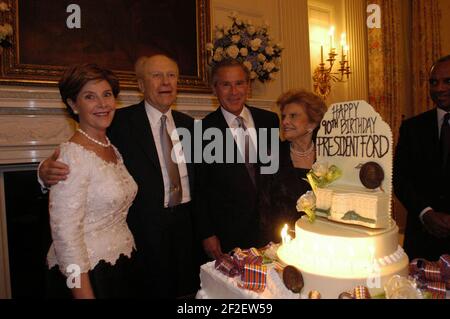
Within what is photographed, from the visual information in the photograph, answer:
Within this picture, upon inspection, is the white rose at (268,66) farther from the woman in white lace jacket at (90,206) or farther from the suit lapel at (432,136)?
the woman in white lace jacket at (90,206)

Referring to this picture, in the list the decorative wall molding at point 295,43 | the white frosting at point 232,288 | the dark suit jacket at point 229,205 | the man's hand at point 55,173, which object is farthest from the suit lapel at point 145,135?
the decorative wall molding at point 295,43

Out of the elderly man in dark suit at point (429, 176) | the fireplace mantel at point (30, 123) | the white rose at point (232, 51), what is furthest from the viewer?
the white rose at point (232, 51)

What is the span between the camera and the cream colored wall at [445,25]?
674cm

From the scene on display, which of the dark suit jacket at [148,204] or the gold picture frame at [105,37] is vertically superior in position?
the gold picture frame at [105,37]

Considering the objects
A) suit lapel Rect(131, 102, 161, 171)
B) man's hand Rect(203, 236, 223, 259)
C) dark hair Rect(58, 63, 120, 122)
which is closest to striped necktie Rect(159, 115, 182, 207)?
suit lapel Rect(131, 102, 161, 171)

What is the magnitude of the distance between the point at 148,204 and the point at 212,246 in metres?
0.64

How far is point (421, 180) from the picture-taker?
277 cm

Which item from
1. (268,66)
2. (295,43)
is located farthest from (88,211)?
(295,43)

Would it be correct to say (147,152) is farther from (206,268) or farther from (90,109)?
(206,268)

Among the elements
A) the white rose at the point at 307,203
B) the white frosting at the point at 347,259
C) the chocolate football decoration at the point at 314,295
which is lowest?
the chocolate football decoration at the point at 314,295

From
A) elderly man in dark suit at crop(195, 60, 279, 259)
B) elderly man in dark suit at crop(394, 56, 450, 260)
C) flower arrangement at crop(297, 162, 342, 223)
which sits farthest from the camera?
elderly man in dark suit at crop(195, 60, 279, 259)

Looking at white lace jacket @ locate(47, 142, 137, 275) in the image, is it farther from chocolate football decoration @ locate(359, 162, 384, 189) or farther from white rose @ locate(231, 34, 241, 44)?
white rose @ locate(231, 34, 241, 44)

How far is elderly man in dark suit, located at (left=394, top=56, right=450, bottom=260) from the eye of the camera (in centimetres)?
263

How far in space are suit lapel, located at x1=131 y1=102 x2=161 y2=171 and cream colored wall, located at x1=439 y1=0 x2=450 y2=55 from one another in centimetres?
659
